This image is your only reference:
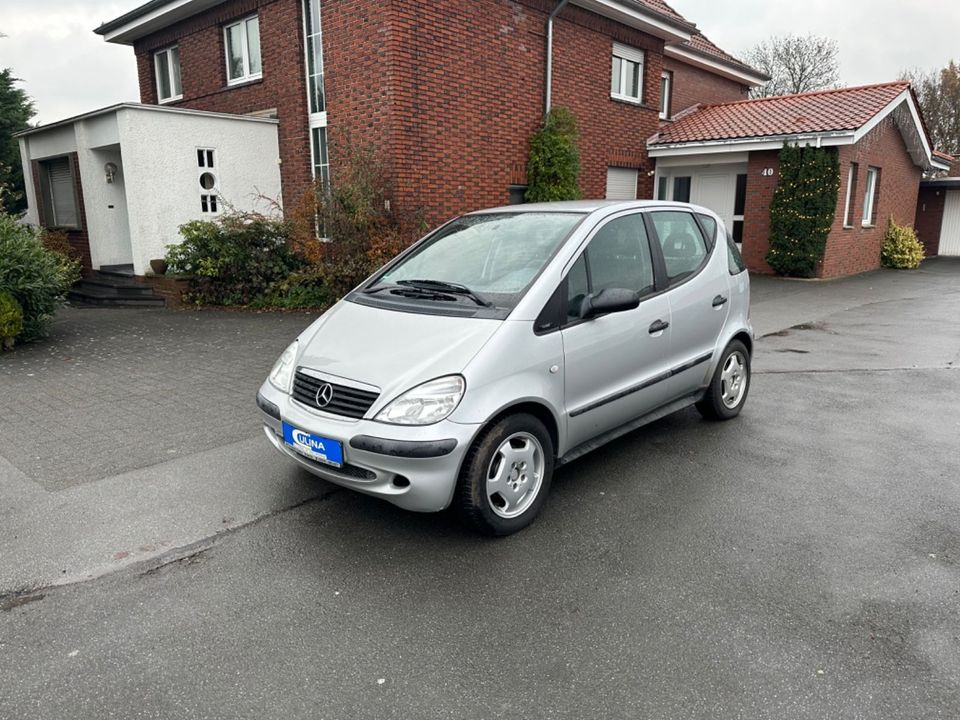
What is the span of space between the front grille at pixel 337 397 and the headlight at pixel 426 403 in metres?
0.13

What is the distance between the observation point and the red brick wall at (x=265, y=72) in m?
12.9

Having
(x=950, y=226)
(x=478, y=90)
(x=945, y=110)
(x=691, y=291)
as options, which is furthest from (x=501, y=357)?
(x=945, y=110)

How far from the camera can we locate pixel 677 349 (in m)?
4.86

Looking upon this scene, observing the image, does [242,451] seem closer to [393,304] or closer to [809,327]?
[393,304]

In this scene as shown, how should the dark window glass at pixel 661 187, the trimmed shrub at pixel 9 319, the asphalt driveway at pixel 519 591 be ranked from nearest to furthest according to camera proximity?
the asphalt driveway at pixel 519 591
the trimmed shrub at pixel 9 319
the dark window glass at pixel 661 187

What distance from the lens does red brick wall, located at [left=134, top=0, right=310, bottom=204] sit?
42.3ft

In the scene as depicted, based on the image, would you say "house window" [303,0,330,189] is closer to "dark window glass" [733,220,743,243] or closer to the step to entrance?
the step to entrance

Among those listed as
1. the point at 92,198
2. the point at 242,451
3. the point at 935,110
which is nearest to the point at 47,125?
the point at 92,198

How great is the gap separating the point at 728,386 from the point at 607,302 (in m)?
2.13

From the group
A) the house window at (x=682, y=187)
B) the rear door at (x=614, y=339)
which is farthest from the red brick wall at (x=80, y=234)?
the house window at (x=682, y=187)

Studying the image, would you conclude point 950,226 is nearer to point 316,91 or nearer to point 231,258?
point 316,91

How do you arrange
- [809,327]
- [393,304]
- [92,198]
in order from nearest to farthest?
1. [393,304]
2. [809,327]
3. [92,198]

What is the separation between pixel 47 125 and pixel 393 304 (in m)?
13.2

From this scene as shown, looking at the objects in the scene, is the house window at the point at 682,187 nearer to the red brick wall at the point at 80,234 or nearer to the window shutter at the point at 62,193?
the red brick wall at the point at 80,234
